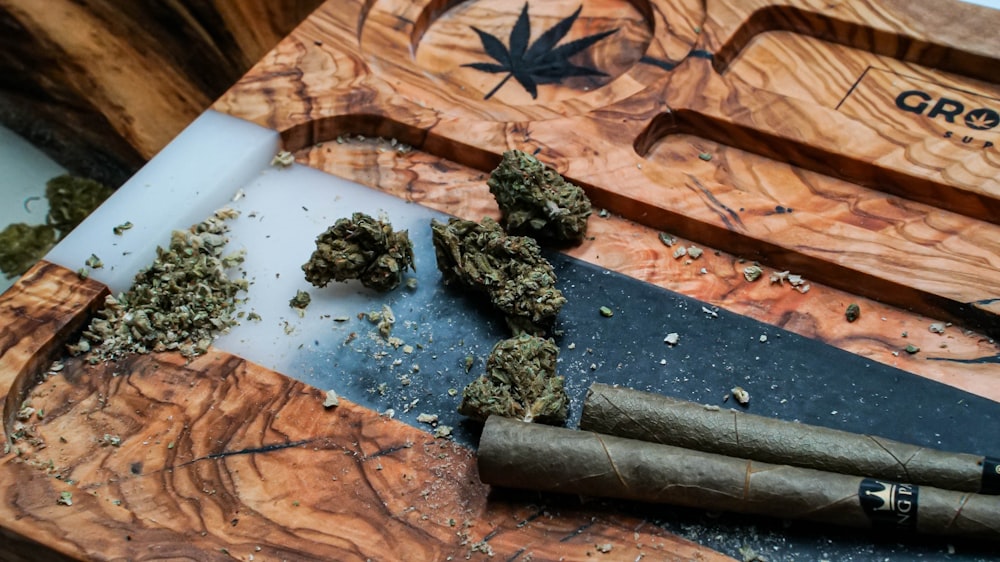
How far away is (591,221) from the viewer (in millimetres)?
2213

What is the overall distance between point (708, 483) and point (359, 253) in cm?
83

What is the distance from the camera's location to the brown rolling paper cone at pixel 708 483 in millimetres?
1622

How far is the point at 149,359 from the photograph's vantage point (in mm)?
2008

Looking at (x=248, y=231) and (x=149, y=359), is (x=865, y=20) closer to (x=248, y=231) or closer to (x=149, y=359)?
(x=248, y=231)

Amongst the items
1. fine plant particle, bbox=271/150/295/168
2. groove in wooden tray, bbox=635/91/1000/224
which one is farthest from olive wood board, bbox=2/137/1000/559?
groove in wooden tray, bbox=635/91/1000/224

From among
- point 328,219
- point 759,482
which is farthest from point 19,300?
point 759,482

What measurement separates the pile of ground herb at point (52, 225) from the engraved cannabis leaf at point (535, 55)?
1.41 meters

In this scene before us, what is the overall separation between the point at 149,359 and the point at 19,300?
0.98 feet

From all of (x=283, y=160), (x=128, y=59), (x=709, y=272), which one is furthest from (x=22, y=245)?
(x=709, y=272)

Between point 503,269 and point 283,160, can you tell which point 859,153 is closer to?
point 503,269

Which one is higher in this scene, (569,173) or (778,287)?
(569,173)

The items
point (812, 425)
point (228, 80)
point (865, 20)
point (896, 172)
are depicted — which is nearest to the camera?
point (812, 425)

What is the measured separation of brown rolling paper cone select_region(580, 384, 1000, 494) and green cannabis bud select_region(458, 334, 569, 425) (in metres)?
0.07

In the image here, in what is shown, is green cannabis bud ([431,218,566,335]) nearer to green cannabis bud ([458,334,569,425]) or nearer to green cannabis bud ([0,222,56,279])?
green cannabis bud ([458,334,569,425])
